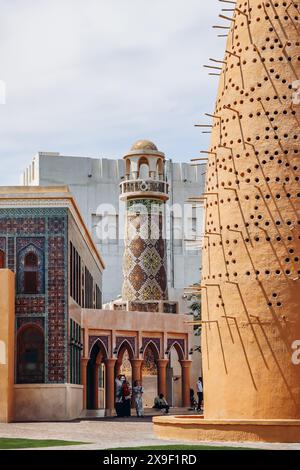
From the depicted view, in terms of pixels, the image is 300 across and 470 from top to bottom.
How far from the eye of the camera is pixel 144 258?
43844mm

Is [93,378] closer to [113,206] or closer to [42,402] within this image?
[42,402]

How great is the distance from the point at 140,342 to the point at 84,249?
412 cm

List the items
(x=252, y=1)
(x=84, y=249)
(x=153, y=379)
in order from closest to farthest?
(x=252, y=1)
(x=84, y=249)
(x=153, y=379)

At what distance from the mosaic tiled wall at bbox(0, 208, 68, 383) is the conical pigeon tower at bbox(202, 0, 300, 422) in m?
13.4

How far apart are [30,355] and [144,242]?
13089 millimetres

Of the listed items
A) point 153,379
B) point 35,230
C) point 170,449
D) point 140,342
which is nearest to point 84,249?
point 140,342

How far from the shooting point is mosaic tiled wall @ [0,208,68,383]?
1244 inches

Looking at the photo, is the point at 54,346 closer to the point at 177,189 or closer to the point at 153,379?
the point at 153,379

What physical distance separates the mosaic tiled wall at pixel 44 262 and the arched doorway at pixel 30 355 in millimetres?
192

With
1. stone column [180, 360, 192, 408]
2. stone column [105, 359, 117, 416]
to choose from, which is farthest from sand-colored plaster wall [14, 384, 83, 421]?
stone column [180, 360, 192, 408]

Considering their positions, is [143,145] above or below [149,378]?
above

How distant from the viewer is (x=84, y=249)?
129 feet

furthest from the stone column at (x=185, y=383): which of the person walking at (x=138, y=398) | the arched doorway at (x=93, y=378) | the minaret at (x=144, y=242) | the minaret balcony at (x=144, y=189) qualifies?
the minaret balcony at (x=144, y=189)


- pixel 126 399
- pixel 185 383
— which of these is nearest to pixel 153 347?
pixel 185 383
